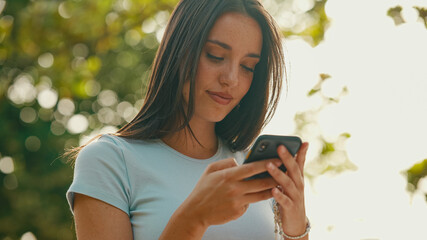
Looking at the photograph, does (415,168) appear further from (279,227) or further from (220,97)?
(220,97)

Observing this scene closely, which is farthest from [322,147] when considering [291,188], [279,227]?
[291,188]

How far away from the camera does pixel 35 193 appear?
907 centimetres

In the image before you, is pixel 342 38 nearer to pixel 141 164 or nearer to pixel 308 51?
pixel 308 51

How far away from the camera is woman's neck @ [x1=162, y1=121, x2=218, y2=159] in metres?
2.20

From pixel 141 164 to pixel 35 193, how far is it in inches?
305

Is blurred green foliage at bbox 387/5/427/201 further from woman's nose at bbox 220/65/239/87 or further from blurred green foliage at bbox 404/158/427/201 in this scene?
woman's nose at bbox 220/65/239/87

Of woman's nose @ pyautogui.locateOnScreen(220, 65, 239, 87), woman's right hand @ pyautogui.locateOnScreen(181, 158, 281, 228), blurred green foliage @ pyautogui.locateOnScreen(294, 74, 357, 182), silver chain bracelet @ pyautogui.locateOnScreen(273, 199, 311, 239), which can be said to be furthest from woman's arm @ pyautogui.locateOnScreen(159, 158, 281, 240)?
blurred green foliage @ pyautogui.locateOnScreen(294, 74, 357, 182)

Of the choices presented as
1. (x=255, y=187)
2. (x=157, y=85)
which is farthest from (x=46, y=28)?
(x=255, y=187)

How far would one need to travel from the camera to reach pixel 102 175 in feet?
6.00

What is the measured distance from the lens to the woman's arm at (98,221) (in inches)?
68.3

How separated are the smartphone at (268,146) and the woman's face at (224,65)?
489 mm

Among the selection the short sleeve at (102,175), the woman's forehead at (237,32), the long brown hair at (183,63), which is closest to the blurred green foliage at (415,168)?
the long brown hair at (183,63)

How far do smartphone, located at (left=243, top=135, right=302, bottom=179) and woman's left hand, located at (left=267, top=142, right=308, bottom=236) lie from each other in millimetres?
20

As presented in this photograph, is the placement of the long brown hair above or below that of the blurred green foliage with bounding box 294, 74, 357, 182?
above
